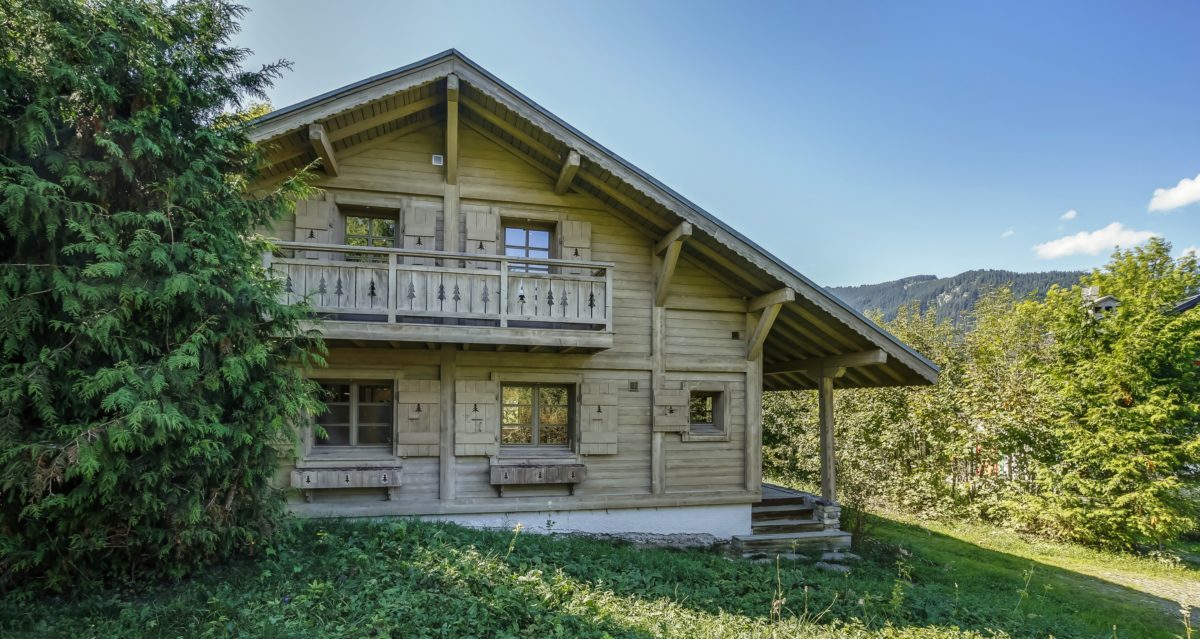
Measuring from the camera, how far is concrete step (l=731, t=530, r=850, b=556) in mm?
9094

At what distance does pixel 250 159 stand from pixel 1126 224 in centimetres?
19459

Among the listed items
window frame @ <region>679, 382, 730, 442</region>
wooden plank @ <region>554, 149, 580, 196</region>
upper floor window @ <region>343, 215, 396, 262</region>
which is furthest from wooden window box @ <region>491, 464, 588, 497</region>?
wooden plank @ <region>554, 149, 580, 196</region>


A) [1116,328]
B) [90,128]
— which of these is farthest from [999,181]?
[90,128]

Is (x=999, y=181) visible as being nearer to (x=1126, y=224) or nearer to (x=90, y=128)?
(x=90, y=128)

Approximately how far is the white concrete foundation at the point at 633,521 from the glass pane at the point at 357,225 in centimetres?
453

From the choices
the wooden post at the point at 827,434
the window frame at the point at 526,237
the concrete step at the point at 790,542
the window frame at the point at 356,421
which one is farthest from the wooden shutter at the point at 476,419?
the wooden post at the point at 827,434

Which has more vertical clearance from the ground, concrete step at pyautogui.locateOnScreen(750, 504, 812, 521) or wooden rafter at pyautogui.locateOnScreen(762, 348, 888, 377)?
wooden rafter at pyautogui.locateOnScreen(762, 348, 888, 377)

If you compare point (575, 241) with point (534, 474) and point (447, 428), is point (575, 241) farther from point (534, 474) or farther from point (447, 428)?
point (534, 474)

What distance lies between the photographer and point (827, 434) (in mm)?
10203

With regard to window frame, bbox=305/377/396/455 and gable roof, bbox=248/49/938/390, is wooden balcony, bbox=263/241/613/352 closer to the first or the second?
window frame, bbox=305/377/396/455

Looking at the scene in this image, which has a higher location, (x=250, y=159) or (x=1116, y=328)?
(x=250, y=159)

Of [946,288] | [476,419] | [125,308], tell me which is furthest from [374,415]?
[946,288]

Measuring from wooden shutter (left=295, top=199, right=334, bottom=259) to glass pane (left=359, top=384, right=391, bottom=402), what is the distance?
6.89ft

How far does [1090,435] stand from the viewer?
36.7ft
